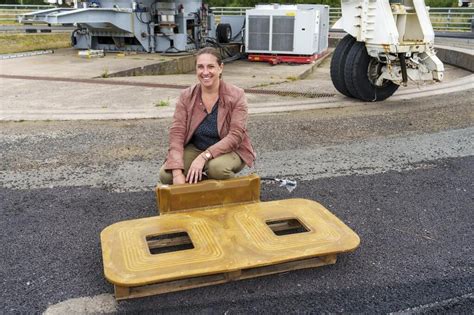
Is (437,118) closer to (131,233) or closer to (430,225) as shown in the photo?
(430,225)

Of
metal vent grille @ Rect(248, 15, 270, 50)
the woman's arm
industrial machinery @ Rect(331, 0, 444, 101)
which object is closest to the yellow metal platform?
the woman's arm

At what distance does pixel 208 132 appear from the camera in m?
3.82

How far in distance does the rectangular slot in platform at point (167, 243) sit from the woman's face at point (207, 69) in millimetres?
1131

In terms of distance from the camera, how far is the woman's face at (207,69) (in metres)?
3.60

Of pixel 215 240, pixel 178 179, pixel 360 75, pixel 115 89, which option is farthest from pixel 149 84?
pixel 215 240

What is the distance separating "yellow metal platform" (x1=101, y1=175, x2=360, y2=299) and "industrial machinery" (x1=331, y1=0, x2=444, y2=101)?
4.64 metres

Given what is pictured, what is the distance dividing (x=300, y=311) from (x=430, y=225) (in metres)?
1.58

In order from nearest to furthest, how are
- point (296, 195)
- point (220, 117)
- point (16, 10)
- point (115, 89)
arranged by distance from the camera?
point (220, 117) → point (296, 195) → point (115, 89) → point (16, 10)

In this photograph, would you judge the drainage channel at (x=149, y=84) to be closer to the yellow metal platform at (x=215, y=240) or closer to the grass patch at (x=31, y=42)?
the yellow metal platform at (x=215, y=240)

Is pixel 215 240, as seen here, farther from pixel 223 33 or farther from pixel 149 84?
pixel 223 33

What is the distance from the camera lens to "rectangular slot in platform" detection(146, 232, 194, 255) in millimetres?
3276

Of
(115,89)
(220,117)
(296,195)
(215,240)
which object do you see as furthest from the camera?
(115,89)

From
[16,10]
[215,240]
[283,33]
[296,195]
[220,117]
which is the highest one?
[16,10]

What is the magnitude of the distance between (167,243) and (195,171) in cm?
59
